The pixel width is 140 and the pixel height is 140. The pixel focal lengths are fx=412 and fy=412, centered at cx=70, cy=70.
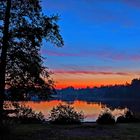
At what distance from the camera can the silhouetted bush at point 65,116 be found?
111ft

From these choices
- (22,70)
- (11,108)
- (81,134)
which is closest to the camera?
(22,70)

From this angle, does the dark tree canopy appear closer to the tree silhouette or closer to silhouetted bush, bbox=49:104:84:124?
the tree silhouette

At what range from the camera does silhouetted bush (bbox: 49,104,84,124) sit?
33.8m

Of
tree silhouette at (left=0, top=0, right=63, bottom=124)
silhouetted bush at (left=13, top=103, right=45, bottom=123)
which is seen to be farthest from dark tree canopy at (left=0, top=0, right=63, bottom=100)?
silhouetted bush at (left=13, top=103, right=45, bottom=123)

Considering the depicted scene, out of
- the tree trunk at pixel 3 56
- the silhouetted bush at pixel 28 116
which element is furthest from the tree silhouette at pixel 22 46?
the silhouetted bush at pixel 28 116

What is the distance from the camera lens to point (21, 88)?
848 inches

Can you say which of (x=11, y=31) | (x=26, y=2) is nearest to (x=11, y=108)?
(x=11, y=31)

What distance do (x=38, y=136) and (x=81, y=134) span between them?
120 inches

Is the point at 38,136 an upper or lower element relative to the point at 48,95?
lower

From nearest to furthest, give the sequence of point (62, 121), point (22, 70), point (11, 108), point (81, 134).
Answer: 1. point (22, 70)
2. point (11, 108)
3. point (81, 134)
4. point (62, 121)

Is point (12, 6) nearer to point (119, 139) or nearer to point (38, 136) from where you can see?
point (38, 136)

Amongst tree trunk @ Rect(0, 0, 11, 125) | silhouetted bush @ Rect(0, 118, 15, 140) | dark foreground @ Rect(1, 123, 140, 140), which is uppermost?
tree trunk @ Rect(0, 0, 11, 125)

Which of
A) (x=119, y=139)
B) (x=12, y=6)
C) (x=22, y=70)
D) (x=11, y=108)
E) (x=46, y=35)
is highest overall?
(x=12, y=6)

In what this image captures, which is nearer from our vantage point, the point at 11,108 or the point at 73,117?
the point at 11,108
